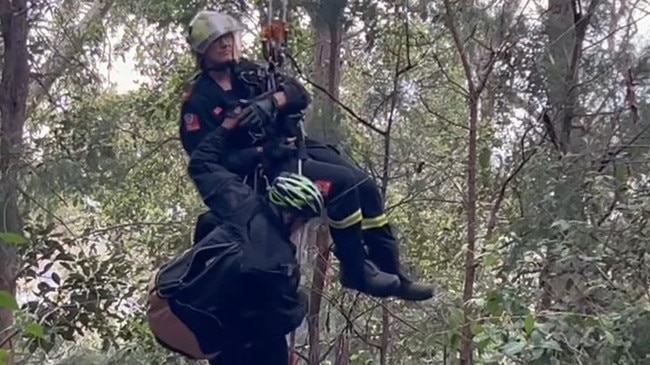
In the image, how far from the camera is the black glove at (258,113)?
1.65 m

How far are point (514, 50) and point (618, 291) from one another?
907 millimetres

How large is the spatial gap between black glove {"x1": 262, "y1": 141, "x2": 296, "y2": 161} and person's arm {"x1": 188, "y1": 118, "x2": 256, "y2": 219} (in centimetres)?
7

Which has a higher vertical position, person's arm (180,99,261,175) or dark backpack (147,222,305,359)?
person's arm (180,99,261,175)

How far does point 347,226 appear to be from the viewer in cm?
174

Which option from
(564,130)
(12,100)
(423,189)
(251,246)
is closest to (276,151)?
(251,246)

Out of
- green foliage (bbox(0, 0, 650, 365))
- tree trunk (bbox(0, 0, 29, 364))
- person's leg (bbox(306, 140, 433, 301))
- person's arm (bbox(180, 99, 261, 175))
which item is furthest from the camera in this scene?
tree trunk (bbox(0, 0, 29, 364))

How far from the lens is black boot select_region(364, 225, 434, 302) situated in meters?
1.84

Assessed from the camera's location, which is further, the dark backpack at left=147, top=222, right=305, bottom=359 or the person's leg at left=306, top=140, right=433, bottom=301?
the person's leg at left=306, top=140, right=433, bottom=301

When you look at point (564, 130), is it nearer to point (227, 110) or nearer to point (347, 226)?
point (347, 226)

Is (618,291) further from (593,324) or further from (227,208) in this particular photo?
(227,208)

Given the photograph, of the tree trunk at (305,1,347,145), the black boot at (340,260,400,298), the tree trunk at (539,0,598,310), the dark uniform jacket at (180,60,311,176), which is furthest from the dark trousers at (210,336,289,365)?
the tree trunk at (539,0,598,310)

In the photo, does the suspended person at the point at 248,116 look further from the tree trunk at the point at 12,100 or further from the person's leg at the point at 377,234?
the tree trunk at the point at 12,100

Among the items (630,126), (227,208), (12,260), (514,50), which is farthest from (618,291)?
(12,260)

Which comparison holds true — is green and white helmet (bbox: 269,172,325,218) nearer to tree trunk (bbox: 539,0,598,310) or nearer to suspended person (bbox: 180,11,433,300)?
suspended person (bbox: 180,11,433,300)
